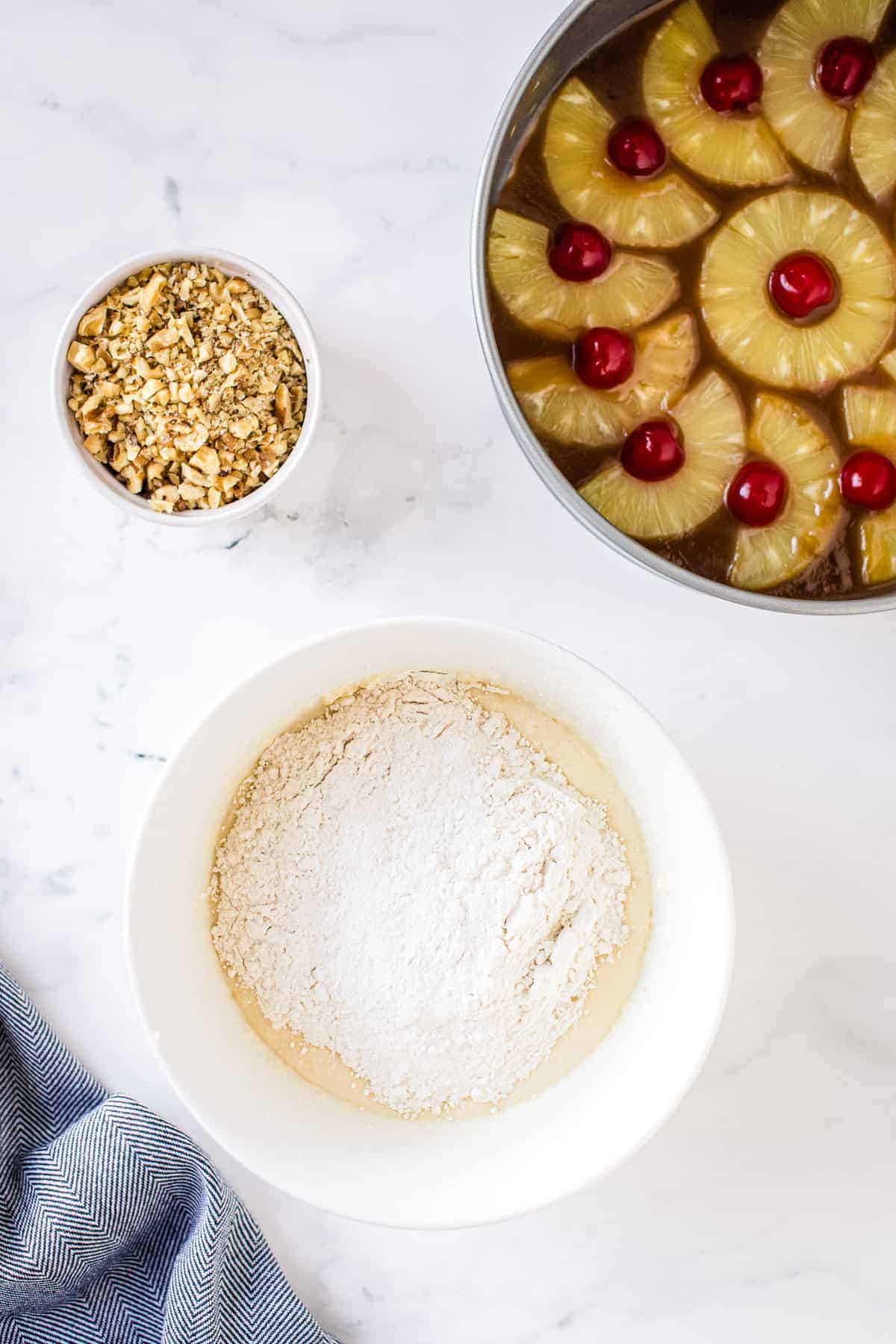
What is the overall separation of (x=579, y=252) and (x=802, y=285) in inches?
7.4

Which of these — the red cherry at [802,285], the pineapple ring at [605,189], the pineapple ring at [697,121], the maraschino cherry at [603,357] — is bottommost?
the maraschino cherry at [603,357]

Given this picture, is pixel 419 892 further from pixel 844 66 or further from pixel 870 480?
pixel 844 66

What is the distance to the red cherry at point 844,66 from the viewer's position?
0.94 m

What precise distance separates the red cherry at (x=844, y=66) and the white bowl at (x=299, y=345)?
0.49 metres

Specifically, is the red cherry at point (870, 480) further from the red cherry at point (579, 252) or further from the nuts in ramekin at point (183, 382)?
the nuts in ramekin at point (183, 382)

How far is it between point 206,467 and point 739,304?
1.56ft

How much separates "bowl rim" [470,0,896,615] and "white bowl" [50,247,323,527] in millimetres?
159

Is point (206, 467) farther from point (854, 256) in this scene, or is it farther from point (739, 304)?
point (854, 256)

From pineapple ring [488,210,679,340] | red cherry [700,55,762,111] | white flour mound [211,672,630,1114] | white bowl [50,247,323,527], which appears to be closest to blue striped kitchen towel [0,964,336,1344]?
white flour mound [211,672,630,1114]

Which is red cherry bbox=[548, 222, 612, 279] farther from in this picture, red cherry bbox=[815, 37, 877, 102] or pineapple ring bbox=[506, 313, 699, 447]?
red cherry bbox=[815, 37, 877, 102]

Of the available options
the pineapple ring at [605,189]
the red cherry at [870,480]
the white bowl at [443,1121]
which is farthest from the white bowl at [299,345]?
the red cherry at [870,480]

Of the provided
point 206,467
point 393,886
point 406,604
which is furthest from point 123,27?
point 393,886

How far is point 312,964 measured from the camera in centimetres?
100

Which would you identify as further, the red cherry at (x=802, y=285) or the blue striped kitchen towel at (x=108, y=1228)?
the blue striped kitchen towel at (x=108, y=1228)
